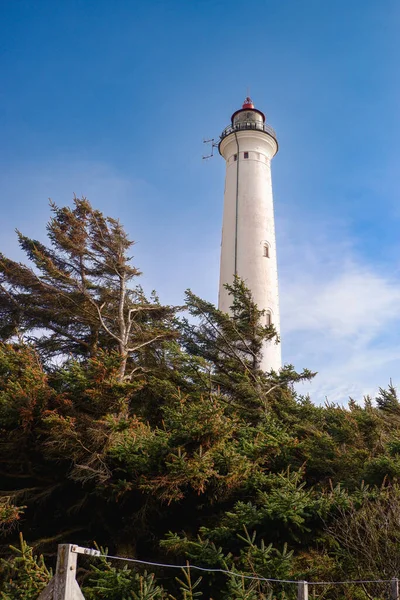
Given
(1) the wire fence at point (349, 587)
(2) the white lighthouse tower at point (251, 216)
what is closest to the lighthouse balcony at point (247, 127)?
(2) the white lighthouse tower at point (251, 216)

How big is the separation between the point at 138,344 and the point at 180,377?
1.67 m

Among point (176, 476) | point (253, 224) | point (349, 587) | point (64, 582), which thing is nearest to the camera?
point (64, 582)

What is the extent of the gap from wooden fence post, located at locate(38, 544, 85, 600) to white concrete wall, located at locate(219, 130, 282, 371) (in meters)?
15.6

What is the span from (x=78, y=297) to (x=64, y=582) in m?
10.3

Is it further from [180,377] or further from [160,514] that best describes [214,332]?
[160,514]

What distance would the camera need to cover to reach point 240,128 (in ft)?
76.5

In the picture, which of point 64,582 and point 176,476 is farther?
point 176,476

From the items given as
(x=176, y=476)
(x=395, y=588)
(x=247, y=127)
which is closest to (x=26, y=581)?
(x=176, y=476)

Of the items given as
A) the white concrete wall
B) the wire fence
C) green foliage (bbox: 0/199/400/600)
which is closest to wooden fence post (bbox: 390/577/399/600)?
the wire fence

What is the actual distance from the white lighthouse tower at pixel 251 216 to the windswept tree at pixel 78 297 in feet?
21.6

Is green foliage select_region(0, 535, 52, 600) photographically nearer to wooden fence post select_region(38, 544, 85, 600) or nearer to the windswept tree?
wooden fence post select_region(38, 544, 85, 600)

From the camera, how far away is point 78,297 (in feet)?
43.9

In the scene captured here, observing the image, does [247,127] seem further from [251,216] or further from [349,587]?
[349,587]

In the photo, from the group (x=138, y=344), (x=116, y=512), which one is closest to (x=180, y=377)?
(x=138, y=344)
